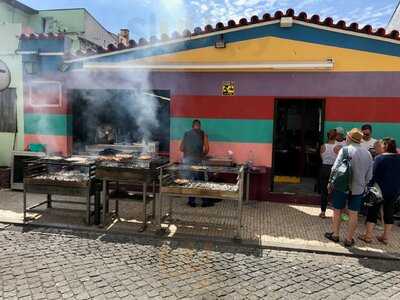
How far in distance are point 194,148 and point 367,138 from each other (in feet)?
10.8

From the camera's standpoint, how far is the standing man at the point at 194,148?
746cm

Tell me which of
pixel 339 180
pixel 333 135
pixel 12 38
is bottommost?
pixel 339 180

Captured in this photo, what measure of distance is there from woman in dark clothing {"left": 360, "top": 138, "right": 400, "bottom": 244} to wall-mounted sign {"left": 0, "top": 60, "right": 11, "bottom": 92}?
306 inches

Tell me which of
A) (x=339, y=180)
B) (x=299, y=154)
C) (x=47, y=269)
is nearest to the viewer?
(x=47, y=269)

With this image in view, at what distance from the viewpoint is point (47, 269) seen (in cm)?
442

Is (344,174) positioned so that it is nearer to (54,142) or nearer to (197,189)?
(197,189)

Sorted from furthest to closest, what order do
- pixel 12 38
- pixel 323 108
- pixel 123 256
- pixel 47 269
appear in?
pixel 12 38 → pixel 323 108 → pixel 123 256 → pixel 47 269

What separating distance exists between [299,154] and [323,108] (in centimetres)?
236

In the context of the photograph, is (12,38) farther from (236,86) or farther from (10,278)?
(10,278)

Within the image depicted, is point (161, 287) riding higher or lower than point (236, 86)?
lower

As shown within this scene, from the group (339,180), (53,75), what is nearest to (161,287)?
(339,180)

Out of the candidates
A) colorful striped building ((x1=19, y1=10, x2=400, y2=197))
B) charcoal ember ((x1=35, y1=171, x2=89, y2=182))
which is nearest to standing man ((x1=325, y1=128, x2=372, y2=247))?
colorful striped building ((x1=19, y1=10, x2=400, y2=197))

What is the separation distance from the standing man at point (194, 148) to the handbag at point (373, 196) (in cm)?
311

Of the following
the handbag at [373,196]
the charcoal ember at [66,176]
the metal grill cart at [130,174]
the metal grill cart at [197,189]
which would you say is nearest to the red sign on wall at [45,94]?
the charcoal ember at [66,176]
